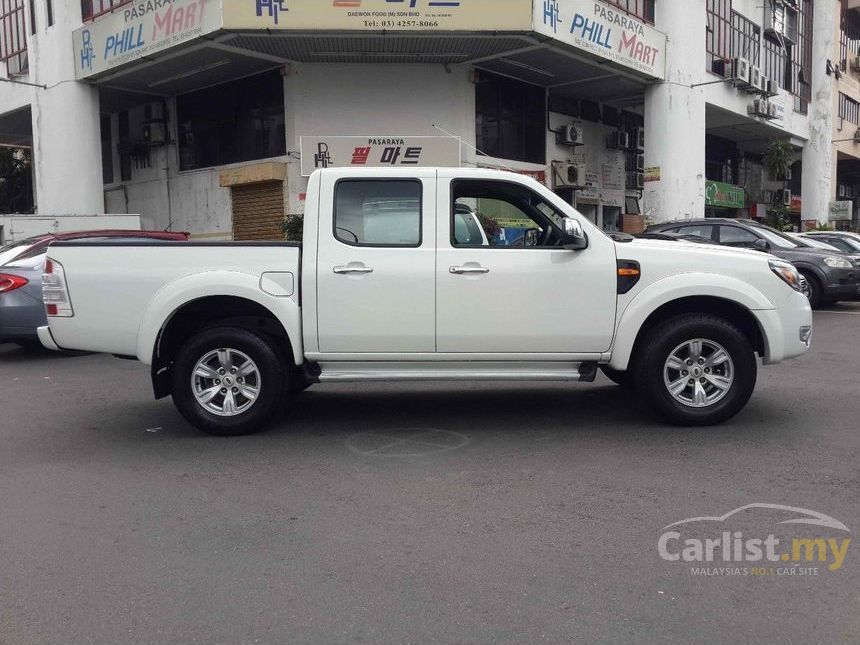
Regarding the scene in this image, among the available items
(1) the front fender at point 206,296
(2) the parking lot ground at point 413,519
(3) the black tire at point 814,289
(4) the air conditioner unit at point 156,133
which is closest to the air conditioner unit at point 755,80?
(3) the black tire at point 814,289

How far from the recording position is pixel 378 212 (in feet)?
19.8

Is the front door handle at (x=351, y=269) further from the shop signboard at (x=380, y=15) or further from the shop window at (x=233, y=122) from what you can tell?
the shop window at (x=233, y=122)

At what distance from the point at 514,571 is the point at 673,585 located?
0.70m

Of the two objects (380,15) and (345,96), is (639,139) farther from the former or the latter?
(380,15)

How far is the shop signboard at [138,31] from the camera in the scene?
16.6 m

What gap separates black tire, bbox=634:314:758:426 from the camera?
5.97 m

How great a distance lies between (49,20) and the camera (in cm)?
2105

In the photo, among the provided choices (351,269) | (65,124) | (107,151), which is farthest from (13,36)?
(351,269)

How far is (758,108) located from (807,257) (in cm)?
1514

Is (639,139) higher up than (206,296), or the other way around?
(639,139)

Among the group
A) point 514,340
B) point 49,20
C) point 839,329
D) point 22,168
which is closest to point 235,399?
point 514,340

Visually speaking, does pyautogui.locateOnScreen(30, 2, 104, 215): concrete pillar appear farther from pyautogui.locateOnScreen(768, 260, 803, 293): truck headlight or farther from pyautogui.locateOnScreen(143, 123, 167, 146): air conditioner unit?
pyautogui.locateOnScreen(768, 260, 803, 293): truck headlight

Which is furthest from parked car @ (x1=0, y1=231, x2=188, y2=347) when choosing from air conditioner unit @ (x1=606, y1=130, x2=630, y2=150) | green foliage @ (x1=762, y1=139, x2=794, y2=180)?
green foliage @ (x1=762, y1=139, x2=794, y2=180)

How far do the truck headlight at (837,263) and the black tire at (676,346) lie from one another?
9.62 metres
